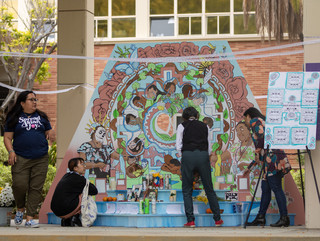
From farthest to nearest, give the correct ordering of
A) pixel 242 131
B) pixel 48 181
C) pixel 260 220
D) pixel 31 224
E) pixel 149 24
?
pixel 149 24, pixel 48 181, pixel 242 131, pixel 260 220, pixel 31 224

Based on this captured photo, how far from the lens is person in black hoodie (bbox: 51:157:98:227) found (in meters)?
9.82

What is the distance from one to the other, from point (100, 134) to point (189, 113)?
5.55 feet

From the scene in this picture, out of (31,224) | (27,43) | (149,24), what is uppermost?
(149,24)

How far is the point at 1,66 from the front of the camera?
24.0m

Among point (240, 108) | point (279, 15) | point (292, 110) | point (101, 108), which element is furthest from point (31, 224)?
point (279, 15)

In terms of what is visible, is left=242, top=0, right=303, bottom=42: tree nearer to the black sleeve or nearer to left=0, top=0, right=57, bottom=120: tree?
left=0, top=0, right=57, bottom=120: tree

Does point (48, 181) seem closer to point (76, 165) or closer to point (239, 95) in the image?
point (76, 165)

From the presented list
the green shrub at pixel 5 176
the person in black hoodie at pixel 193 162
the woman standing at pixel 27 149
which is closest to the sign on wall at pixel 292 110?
the person in black hoodie at pixel 193 162

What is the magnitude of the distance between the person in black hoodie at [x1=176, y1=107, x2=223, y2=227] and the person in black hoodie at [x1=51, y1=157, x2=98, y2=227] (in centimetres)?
143

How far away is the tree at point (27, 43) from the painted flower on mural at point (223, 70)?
1163cm

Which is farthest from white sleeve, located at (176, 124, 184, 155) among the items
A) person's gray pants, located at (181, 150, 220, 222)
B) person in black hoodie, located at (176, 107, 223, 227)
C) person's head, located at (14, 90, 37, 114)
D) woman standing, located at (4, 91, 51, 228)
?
person's head, located at (14, 90, 37, 114)

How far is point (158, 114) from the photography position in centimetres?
1059
